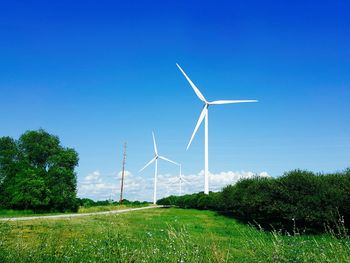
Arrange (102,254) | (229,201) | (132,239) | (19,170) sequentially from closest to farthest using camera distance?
(102,254)
(132,239)
(229,201)
(19,170)

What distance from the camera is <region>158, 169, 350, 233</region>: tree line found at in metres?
34.5

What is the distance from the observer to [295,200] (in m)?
37.4

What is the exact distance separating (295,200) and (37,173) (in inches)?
1311

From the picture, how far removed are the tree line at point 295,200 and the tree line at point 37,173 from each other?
74.4 ft

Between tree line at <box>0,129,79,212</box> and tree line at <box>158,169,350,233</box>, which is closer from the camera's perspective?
tree line at <box>158,169,350,233</box>

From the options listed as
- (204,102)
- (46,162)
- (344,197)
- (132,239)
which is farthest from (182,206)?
(132,239)

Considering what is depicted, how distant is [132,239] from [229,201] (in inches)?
1441

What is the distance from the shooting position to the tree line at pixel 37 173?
49.0 meters

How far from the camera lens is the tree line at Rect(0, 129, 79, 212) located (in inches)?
1929

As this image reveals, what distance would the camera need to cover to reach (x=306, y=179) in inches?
1492

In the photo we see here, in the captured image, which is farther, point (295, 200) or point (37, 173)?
point (37, 173)

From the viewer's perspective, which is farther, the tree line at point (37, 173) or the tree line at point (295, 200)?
the tree line at point (37, 173)

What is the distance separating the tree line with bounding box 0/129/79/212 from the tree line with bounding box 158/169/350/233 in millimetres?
22691

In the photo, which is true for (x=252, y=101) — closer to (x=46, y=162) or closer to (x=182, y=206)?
(x=182, y=206)
